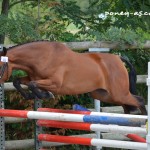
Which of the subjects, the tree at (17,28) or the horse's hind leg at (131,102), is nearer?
the horse's hind leg at (131,102)

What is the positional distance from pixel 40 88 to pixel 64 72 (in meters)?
0.30

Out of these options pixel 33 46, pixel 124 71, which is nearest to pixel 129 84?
pixel 124 71

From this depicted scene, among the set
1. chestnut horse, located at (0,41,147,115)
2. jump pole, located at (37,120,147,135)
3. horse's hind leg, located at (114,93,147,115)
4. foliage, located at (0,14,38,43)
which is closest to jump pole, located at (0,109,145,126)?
jump pole, located at (37,120,147,135)

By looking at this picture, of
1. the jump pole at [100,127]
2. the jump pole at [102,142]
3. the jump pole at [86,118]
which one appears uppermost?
the jump pole at [86,118]

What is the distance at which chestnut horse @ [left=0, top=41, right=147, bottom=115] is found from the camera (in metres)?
4.27

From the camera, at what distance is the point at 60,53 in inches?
175

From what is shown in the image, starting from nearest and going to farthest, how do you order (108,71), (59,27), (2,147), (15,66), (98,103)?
(15,66) < (108,71) < (2,147) < (98,103) < (59,27)

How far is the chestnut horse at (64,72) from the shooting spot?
4.27 metres

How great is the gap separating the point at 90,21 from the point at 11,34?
1355 millimetres

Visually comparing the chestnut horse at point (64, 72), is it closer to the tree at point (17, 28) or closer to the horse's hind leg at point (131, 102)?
the horse's hind leg at point (131, 102)

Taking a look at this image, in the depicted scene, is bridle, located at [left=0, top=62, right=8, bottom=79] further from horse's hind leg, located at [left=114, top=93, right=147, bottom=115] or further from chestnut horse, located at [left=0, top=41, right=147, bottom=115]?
horse's hind leg, located at [left=114, top=93, right=147, bottom=115]

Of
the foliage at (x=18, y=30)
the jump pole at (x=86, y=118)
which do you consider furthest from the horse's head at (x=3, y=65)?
the foliage at (x=18, y=30)

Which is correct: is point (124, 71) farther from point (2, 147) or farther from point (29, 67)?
point (2, 147)

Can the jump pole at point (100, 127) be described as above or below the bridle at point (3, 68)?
below
